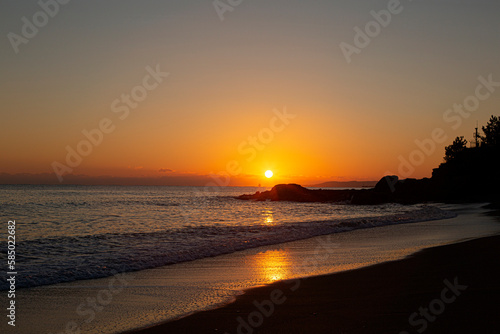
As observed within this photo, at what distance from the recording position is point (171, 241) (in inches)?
716

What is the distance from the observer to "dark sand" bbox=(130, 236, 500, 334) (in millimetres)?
6074

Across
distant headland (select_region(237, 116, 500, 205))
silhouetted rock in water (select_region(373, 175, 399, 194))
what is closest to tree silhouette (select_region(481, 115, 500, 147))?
distant headland (select_region(237, 116, 500, 205))

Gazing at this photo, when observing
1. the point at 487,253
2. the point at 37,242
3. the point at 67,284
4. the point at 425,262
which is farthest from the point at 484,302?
the point at 37,242

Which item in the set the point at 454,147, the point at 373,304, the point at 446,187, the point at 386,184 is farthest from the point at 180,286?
the point at 454,147

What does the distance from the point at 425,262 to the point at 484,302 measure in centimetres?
453

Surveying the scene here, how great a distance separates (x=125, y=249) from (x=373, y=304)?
11.1m

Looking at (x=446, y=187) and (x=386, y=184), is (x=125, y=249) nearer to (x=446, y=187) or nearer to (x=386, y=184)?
(x=446, y=187)

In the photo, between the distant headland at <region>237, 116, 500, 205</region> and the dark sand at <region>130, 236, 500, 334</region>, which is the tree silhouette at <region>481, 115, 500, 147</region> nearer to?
the distant headland at <region>237, 116, 500, 205</region>

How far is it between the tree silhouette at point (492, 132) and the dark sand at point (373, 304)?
84.1 m

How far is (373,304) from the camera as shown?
7.25 m

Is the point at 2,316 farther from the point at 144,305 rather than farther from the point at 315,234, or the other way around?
the point at 315,234

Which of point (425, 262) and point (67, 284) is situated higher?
point (67, 284)

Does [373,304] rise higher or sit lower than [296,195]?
lower

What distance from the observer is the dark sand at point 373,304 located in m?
6.07
